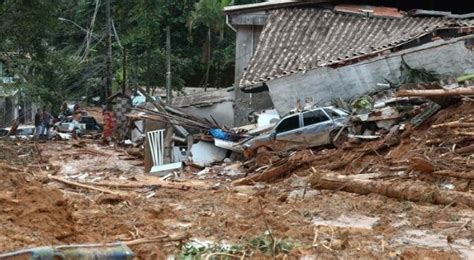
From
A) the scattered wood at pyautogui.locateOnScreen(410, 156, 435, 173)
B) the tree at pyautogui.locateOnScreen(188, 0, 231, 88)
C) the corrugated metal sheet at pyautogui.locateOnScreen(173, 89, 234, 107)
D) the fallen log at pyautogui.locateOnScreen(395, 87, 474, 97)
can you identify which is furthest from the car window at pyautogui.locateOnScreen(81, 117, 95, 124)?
the scattered wood at pyautogui.locateOnScreen(410, 156, 435, 173)

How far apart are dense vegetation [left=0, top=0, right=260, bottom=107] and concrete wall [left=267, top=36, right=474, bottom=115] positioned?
1039 cm

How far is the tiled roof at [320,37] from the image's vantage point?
24.7 metres

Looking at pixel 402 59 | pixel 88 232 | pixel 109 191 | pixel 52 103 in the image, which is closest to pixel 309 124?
pixel 402 59

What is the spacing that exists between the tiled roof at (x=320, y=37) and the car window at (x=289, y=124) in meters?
3.15

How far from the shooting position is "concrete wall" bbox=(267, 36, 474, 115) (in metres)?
22.7

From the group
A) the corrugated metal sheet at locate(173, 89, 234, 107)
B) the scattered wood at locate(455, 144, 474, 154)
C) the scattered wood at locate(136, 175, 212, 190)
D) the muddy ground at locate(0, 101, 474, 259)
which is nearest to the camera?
the muddy ground at locate(0, 101, 474, 259)

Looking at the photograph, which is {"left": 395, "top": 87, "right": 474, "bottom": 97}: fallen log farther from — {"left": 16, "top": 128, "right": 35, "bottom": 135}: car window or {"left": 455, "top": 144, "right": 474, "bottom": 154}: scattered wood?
{"left": 16, "top": 128, "right": 35, "bottom": 135}: car window

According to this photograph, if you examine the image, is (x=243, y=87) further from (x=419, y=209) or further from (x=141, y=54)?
(x=141, y=54)

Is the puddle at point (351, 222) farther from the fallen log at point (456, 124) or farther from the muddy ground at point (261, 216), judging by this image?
the fallen log at point (456, 124)

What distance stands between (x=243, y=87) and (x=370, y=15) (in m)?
5.21

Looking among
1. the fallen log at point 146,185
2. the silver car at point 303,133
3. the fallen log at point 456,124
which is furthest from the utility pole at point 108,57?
the fallen log at point 456,124

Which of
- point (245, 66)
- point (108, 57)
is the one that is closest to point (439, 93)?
point (245, 66)

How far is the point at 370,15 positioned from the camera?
27.2 metres

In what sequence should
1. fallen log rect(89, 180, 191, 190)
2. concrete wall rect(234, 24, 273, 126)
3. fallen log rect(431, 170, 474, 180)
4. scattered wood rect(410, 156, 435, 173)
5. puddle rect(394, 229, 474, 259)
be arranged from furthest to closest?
concrete wall rect(234, 24, 273, 126), fallen log rect(89, 180, 191, 190), scattered wood rect(410, 156, 435, 173), fallen log rect(431, 170, 474, 180), puddle rect(394, 229, 474, 259)
